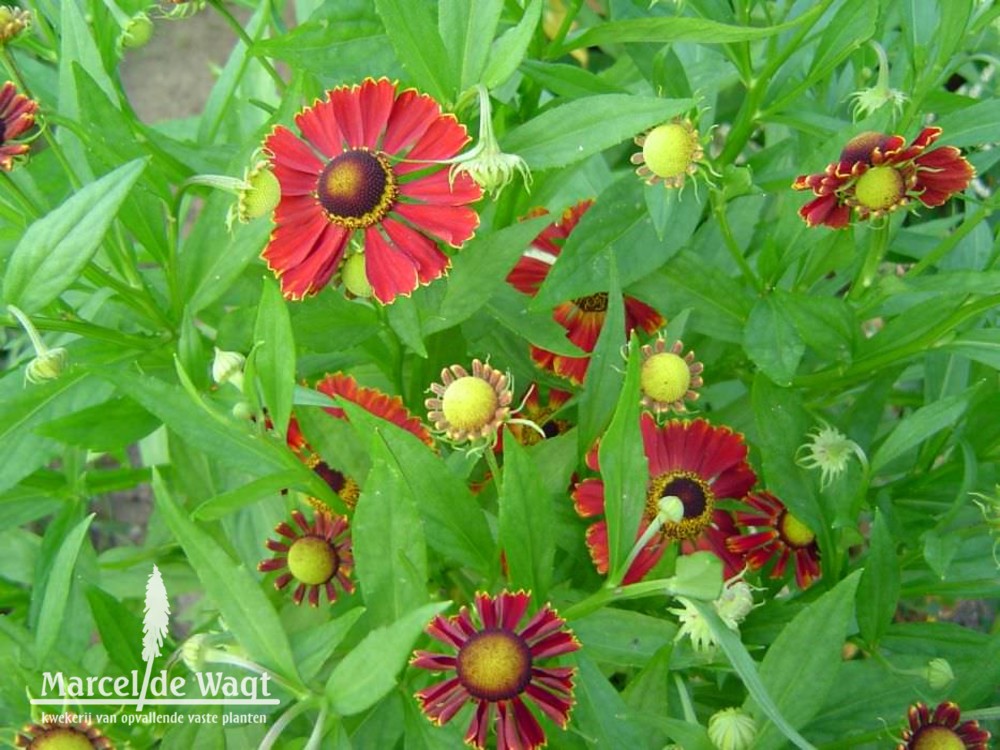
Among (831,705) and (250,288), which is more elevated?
(250,288)

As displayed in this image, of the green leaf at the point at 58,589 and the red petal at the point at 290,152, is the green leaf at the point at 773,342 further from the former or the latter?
the green leaf at the point at 58,589

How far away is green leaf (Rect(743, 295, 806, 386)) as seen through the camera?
935 mm

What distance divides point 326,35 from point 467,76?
15 cm

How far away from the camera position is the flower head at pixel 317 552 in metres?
0.91

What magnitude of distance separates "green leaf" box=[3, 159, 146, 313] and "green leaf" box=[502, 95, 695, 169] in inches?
11.4

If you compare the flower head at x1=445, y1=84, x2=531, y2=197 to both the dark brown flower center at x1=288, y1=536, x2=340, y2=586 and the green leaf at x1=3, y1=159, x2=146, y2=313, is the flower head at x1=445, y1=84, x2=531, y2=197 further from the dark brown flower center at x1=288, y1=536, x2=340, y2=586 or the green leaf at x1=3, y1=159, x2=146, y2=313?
the dark brown flower center at x1=288, y1=536, x2=340, y2=586

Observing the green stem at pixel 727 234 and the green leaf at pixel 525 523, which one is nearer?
the green leaf at pixel 525 523

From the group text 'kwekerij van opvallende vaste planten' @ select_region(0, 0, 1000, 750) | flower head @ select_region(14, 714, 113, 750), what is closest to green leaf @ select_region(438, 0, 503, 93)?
text 'kwekerij van opvallende vaste planten' @ select_region(0, 0, 1000, 750)

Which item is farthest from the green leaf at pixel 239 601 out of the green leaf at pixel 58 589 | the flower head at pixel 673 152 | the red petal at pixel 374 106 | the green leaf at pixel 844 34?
the green leaf at pixel 844 34

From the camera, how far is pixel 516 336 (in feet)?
3.62

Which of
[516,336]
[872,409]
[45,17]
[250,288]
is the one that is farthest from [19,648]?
[872,409]

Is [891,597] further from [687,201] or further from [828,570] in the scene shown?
[687,201]

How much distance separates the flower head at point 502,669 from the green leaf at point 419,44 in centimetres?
41

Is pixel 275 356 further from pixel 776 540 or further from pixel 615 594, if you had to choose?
pixel 776 540
